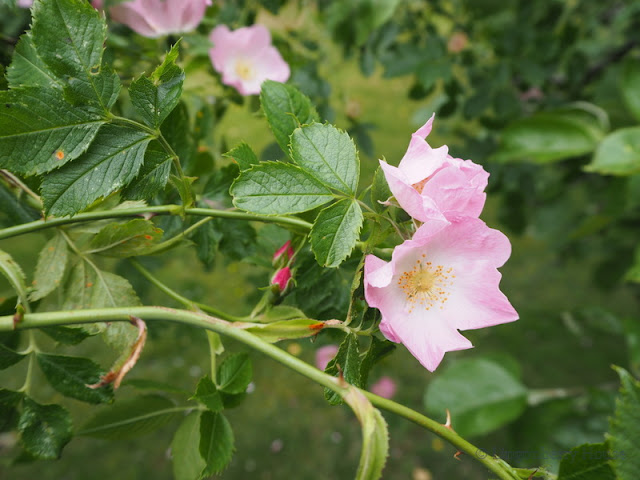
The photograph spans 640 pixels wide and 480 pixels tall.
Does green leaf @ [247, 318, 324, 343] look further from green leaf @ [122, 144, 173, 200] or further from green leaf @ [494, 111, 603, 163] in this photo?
green leaf @ [494, 111, 603, 163]

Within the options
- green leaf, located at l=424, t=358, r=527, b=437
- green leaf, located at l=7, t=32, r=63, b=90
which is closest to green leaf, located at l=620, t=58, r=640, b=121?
green leaf, located at l=424, t=358, r=527, b=437

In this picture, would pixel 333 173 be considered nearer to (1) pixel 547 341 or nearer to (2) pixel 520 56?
(2) pixel 520 56

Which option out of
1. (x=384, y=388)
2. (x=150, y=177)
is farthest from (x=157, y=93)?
(x=384, y=388)

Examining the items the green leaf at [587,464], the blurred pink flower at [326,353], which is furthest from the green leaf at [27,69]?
the blurred pink flower at [326,353]

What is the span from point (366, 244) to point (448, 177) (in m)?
0.09

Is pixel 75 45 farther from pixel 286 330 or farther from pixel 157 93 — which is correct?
pixel 286 330

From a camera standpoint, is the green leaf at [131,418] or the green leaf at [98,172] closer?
the green leaf at [98,172]

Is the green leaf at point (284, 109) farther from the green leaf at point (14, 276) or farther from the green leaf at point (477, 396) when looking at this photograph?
the green leaf at point (477, 396)

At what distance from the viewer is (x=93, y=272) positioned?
0.60m

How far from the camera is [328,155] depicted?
501mm

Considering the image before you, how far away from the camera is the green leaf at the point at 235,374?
1.94ft

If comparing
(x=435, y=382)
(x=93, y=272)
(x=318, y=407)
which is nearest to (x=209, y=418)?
(x=93, y=272)

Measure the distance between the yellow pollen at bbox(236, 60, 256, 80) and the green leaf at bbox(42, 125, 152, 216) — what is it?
42cm

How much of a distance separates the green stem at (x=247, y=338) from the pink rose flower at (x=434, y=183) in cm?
16
